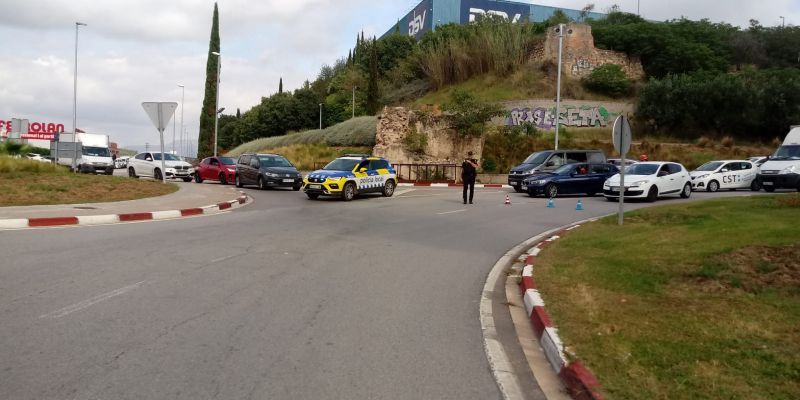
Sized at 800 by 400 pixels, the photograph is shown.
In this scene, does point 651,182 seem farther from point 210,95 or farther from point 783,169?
point 210,95

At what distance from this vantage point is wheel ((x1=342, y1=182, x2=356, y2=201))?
22469 mm

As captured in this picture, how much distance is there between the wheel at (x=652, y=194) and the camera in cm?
2209

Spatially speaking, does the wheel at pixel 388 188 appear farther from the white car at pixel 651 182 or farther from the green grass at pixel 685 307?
the green grass at pixel 685 307

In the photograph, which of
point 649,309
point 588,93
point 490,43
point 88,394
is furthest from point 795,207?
point 490,43

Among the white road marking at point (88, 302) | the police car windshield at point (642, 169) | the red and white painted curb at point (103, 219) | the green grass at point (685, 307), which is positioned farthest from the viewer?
the police car windshield at point (642, 169)

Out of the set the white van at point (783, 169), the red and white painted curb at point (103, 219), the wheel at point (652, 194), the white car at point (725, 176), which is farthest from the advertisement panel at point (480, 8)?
the red and white painted curb at point (103, 219)

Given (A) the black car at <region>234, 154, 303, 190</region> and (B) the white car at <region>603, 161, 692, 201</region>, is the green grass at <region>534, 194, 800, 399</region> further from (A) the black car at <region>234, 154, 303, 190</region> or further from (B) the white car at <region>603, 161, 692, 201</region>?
(A) the black car at <region>234, 154, 303, 190</region>

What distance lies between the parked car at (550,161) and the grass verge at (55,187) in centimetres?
1468

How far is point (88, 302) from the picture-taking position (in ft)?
21.4

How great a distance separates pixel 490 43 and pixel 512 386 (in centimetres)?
5409

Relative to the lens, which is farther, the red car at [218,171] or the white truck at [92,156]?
the white truck at [92,156]

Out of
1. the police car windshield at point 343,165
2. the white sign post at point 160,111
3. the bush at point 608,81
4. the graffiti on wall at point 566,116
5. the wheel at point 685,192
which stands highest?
the bush at point 608,81

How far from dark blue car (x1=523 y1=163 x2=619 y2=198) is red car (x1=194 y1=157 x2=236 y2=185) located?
52.5 feet

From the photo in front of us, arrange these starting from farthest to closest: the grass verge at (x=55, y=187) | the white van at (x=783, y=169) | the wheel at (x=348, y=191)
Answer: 1. the white van at (x=783, y=169)
2. the wheel at (x=348, y=191)
3. the grass verge at (x=55, y=187)
